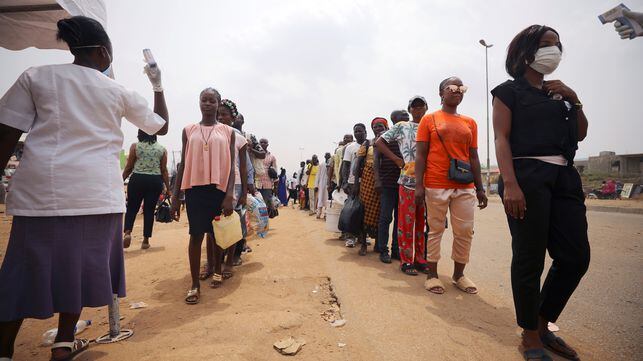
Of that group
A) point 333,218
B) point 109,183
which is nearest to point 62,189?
A: point 109,183

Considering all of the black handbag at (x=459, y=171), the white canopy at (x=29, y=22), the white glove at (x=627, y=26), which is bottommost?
the black handbag at (x=459, y=171)

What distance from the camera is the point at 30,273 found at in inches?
67.2

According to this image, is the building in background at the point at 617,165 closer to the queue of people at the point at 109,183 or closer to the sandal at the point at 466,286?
the sandal at the point at 466,286

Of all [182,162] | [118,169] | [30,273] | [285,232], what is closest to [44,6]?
[182,162]

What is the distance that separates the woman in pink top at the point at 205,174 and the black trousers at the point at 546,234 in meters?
2.49

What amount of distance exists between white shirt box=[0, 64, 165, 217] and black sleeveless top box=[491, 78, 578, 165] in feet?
A: 8.55

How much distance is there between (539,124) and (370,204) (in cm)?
293

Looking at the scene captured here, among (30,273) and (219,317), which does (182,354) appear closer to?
(219,317)

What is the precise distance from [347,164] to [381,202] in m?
1.44

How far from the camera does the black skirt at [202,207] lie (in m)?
3.12

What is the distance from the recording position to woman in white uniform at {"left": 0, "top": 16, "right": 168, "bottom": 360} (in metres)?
1.70

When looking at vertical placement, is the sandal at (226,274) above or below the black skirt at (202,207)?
below

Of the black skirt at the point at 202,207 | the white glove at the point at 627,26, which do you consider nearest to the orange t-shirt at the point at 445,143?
the white glove at the point at 627,26

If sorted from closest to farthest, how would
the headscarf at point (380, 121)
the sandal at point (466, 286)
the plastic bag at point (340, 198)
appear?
the sandal at point (466, 286), the headscarf at point (380, 121), the plastic bag at point (340, 198)
